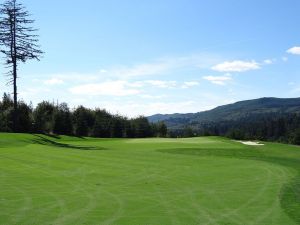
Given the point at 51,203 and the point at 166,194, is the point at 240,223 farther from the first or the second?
the point at 51,203

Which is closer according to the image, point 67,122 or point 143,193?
point 143,193

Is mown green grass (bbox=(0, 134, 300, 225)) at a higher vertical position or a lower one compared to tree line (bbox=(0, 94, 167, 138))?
lower

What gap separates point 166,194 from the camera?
47.8 ft

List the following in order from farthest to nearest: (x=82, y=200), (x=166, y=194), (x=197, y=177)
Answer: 1. (x=197, y=177)
2. (x=166, y=194)
3. (x=82, y=200)

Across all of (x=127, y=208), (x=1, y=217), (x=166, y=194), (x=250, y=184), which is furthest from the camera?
(x=250, y=184)

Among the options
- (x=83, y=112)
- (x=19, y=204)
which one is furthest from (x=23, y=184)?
(x=83, y=112)

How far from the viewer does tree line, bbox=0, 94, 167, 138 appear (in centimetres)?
7419

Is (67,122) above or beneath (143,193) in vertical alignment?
above

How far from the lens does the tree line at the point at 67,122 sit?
243 ft

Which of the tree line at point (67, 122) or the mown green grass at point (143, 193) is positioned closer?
the mown green grass at point (143, 193)

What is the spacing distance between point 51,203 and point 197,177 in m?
8.03

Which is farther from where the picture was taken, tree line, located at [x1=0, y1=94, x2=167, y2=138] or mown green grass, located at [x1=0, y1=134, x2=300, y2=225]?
tree line, located at [x1=0, y1=94, x2=167, y2=138]

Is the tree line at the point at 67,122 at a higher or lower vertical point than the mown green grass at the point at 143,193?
higher

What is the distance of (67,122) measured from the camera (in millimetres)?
90875
